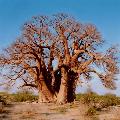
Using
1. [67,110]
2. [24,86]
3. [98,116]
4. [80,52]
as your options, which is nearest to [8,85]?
[24,86]

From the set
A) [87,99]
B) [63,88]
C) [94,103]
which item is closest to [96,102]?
[87,99]

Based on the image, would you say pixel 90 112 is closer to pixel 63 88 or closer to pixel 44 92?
pixel 63 88

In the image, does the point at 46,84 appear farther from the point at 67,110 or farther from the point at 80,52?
the point at 67,110

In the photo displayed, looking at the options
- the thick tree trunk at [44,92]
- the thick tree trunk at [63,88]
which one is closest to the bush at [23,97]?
the thick tree trunk at [44,92]

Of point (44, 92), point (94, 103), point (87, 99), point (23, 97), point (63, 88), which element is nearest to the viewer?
point (94, 103)

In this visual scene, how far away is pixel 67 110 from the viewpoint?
2247 cm

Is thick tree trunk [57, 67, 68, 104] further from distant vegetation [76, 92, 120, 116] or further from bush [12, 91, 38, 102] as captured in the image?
bush [12, 91, 38, 102]

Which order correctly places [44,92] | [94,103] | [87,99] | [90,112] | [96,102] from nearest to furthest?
[90,112]
[94,103]
[87,99]
[96,102]
[44,92]

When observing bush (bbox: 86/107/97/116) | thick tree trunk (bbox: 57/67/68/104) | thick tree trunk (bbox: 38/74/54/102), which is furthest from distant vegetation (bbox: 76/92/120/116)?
thick tree trunk (bbox: 38/74/54/102)

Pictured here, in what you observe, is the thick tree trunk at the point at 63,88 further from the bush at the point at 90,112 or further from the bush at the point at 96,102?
the bush at the point at 90,112

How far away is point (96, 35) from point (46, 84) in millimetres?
5433

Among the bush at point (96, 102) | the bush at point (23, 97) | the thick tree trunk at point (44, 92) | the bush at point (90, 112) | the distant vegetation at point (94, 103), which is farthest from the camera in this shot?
the bush at point (23, 97)

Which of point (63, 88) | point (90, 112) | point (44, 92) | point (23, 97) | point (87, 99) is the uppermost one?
point (23, 97)

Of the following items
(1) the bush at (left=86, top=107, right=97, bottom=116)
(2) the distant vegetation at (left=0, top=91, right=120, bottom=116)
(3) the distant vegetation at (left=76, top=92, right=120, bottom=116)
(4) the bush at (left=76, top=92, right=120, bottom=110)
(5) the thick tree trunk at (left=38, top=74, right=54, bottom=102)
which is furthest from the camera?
(5) the thick tree trunk at (left=38, top=74, right=54, bottom=102)
